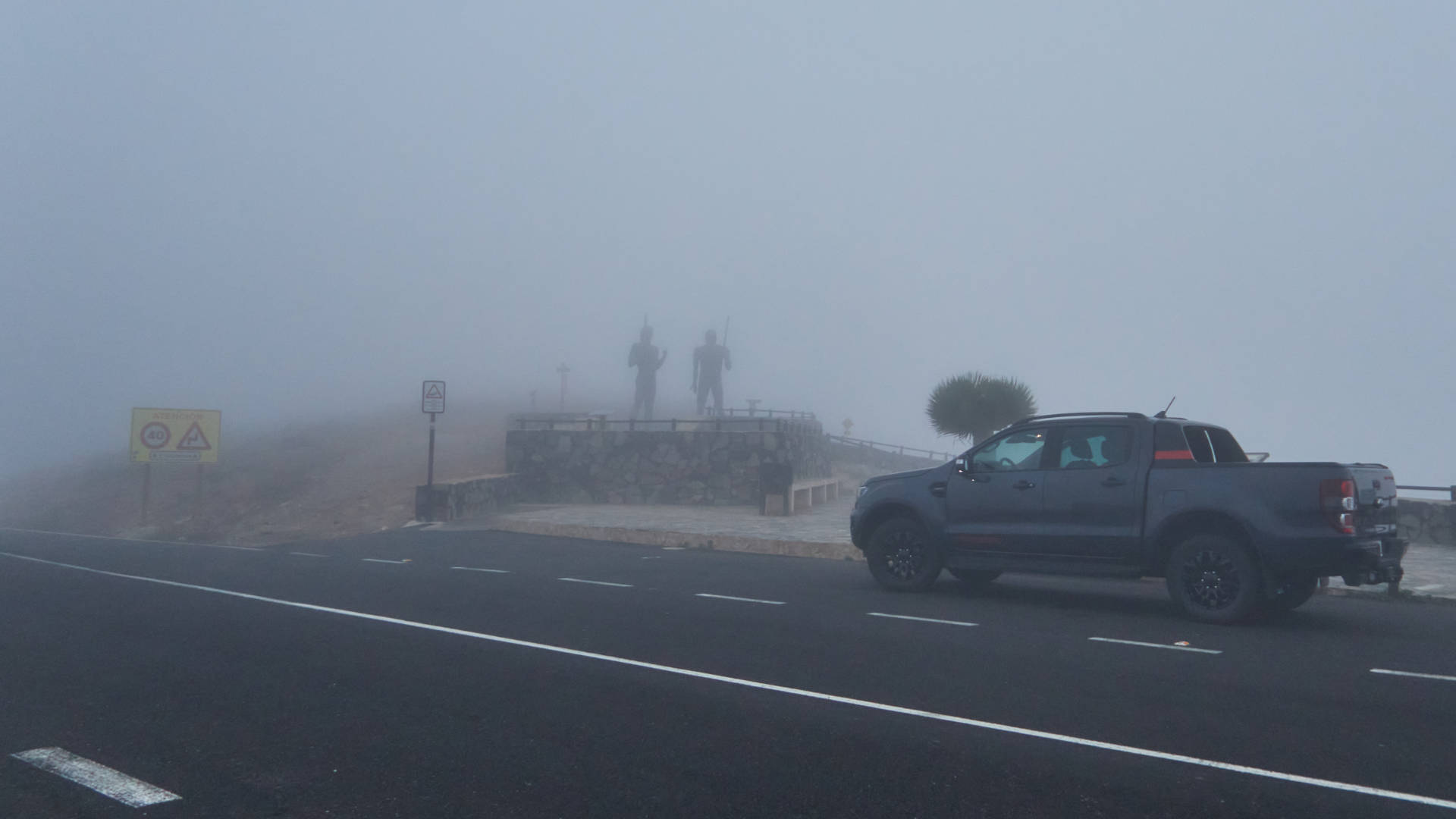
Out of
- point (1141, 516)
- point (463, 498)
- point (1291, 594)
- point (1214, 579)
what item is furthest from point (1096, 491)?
point (463, 498)

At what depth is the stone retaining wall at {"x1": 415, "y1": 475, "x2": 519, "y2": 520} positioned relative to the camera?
75.3ft

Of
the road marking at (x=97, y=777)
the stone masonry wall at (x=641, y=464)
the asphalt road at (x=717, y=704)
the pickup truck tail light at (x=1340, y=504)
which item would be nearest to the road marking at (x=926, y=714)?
the asphalt road at (x=717, y=704)

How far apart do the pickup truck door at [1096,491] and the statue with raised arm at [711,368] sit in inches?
919

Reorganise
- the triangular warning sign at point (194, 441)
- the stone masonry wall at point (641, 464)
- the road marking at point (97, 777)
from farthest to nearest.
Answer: the triangular warning sign at point (194, 441)
the stone masonry wall at point (641, 464)
the road marking at point (97, 777)

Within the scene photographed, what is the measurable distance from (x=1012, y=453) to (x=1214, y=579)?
236 cm

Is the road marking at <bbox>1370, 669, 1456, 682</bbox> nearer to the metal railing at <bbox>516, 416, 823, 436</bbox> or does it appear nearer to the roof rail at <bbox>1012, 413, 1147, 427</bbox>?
the roof rail at <bbox>1012, 413, 1147, 427</bbox>

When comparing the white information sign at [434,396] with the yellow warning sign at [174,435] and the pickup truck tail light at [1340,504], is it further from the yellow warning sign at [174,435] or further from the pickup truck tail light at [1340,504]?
the pickup truck tail light at [1340,504]

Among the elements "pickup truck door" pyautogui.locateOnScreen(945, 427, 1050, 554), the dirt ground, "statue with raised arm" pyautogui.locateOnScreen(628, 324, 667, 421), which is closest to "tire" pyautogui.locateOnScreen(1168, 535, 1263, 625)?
"pickup truck door" pyautogui.locateOnScreen(945, 427, 1050, 554)

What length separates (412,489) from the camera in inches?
1037

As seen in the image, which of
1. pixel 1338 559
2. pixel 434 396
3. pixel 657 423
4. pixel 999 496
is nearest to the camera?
pixel 1338 559

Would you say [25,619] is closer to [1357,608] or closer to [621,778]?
[621,778]

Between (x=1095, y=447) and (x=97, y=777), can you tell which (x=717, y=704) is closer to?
(x=97, y=777)

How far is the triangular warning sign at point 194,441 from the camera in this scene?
92.7 feet

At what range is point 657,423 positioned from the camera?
28.0m
